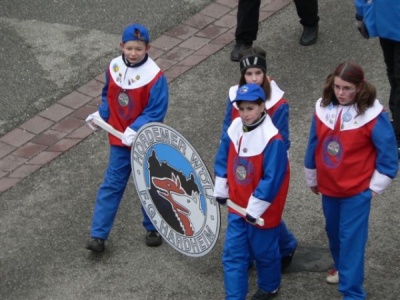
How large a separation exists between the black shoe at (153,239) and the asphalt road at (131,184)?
2.1 inches

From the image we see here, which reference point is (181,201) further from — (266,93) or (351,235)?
(351,235)

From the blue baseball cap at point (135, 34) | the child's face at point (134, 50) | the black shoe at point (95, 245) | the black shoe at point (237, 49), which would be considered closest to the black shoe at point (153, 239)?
the black shoe at point (95, 245)

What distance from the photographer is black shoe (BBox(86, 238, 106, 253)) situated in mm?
7344

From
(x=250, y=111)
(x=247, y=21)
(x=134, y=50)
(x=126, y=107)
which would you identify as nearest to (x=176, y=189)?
(x=126, y=107)

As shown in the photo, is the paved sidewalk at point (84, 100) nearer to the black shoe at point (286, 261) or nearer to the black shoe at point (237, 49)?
the black shoe at point (237, 49)

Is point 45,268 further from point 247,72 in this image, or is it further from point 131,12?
point 131,12

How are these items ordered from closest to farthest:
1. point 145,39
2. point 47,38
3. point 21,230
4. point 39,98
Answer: point 145,39
point 21,230
point 39,98
point 47,38

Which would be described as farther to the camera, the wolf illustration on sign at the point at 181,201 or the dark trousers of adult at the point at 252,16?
the dark trousers of adult at the point at 252,16

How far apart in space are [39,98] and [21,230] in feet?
6.28

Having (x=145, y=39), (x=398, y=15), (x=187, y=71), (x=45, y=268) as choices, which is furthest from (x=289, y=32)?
(x=45, y=268)

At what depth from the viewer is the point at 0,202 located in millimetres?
8117

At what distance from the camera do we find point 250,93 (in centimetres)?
624

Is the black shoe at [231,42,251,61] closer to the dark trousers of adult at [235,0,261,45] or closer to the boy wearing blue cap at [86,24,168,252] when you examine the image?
the dark trousers of adult at [235,0,261,45]

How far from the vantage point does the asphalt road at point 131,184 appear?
711 centimetres
